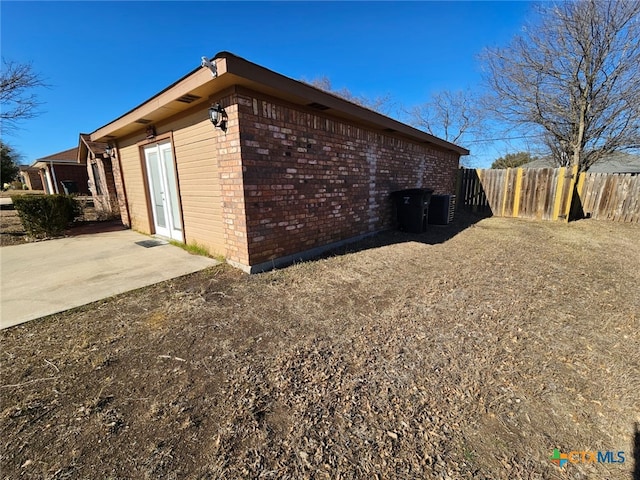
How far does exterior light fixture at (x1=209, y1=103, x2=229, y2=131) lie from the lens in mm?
3988

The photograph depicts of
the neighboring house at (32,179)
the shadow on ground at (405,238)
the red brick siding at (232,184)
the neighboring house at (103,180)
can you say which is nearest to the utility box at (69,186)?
the neighboring house at (103,180)

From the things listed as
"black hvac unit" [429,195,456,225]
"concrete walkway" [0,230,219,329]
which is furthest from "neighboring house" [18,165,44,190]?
"black hvac unit" [429,195,456,225]

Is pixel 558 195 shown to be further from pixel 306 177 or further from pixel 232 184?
pixel 232 184

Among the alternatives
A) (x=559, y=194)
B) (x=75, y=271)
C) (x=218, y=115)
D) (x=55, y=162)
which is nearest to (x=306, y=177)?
(x=218, y=115)

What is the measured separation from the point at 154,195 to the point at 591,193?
14.3 metres

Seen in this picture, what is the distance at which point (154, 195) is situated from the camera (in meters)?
6.69

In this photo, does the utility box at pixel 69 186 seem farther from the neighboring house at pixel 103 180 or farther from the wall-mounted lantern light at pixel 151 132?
the wall-mounted lantern light at pixel 151 132

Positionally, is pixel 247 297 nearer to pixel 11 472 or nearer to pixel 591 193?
pixel 11 472

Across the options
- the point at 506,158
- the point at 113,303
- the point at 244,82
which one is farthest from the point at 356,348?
the point at 506,158

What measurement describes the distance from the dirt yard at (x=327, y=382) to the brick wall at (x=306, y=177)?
1.23m

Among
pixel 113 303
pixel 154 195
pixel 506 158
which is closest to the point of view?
pixel 113 303

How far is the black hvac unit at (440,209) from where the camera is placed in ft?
27.5

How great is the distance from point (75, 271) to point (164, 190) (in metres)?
2.54

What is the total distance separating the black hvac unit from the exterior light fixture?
679 cm
